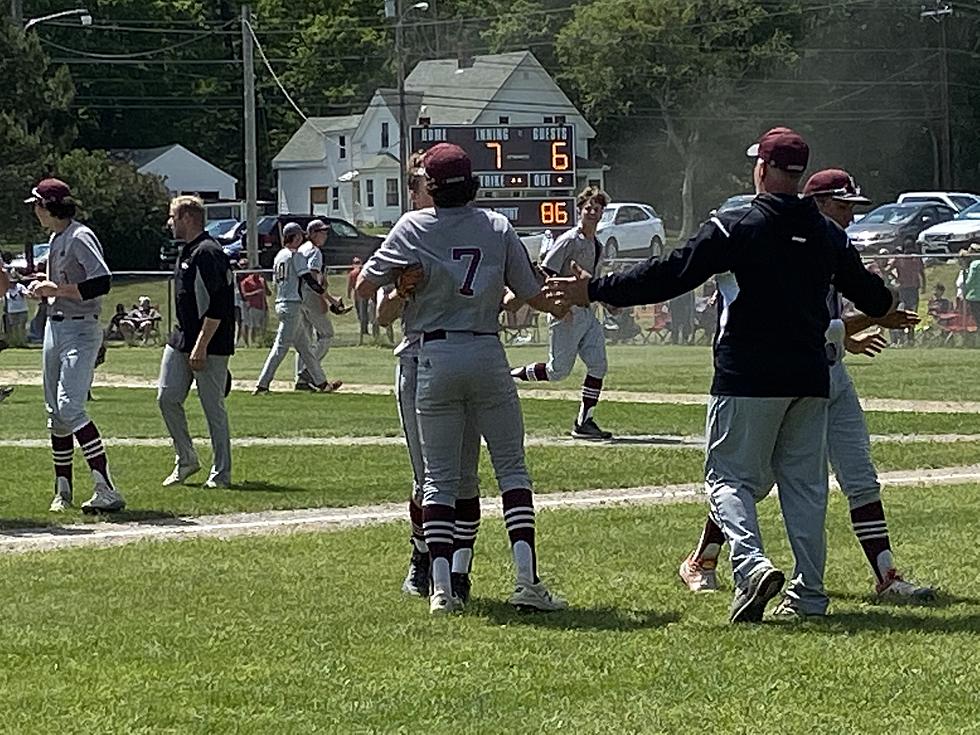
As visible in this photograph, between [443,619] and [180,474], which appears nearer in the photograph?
[443,619]

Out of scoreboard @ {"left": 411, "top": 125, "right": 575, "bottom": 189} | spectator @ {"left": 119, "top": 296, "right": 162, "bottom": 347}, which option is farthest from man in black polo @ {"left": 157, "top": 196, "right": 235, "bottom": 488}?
spectator @ {"left": 119, "top": 296, "right": 162, "bottom": 347}

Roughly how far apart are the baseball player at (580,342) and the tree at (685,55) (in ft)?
191

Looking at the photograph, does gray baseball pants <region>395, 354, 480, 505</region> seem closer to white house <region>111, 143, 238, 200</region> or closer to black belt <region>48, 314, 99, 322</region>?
black belt <region>48, 314, 99, 322</region>

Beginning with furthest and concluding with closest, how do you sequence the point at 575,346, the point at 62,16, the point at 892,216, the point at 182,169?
the point at 182,169
the point at 62,16
the point at 892,216
the point at 575,346

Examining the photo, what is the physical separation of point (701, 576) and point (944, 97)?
6483cm

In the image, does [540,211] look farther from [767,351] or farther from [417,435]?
[767,351]

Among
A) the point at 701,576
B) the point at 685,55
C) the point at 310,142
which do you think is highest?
the point at 685,55

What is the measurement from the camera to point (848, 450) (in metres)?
8.52

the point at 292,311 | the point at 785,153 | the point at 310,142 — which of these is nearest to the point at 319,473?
the point at 785,153

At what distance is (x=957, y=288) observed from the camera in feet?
103

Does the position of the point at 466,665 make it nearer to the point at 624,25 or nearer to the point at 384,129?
the point at 624,25

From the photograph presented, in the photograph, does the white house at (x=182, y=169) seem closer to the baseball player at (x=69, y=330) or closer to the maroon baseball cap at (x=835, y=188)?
the baseball player at (x=69, y=330)

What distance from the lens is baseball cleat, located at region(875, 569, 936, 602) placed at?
327 inches

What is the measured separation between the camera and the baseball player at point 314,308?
23.1 meters
